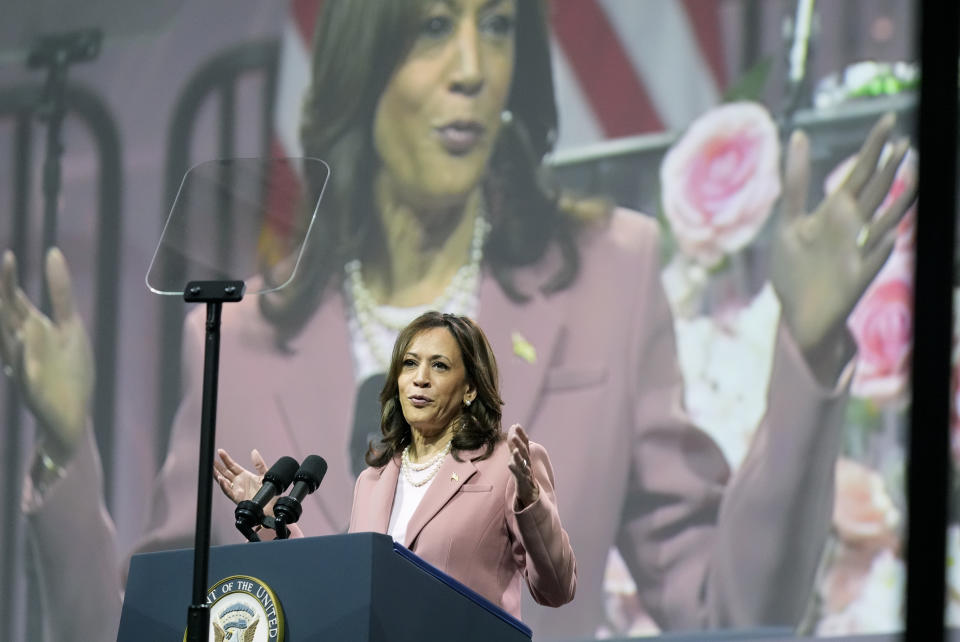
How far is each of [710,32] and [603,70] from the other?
346mm

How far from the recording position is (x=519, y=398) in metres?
3.94

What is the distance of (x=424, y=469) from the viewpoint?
7.63 feet

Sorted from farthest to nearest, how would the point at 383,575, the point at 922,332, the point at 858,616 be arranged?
the point at 858,616 → the point at 383,575 → the point at 922,332

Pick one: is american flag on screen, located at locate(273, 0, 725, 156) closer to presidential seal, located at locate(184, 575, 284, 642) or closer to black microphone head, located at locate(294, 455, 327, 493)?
black microphone head, located at locate(294, 455, 327, 493)

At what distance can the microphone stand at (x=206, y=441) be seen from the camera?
5.89 ft

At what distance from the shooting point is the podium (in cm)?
178

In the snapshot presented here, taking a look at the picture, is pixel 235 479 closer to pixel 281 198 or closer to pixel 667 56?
pixel 281 198

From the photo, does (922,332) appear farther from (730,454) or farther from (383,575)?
(730,454)

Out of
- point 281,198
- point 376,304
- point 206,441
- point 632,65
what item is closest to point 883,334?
point 632,65

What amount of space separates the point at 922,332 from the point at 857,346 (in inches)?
119

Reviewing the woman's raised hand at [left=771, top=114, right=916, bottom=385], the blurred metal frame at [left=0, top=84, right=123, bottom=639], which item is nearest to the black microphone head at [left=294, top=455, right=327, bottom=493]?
the woman's raised hand at [left=771, top=114, right=916, bottom=385]

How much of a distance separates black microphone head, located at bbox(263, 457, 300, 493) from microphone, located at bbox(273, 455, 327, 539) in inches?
0.5

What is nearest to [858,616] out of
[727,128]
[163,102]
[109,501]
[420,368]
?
[727,128]

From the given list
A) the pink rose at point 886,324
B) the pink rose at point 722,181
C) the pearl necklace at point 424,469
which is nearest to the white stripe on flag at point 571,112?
the pink rose at point 722,181
